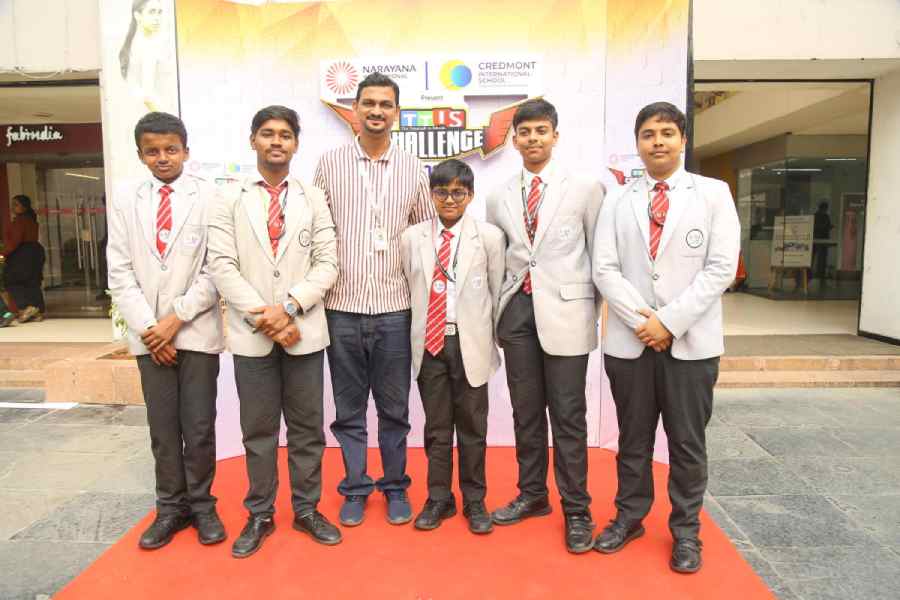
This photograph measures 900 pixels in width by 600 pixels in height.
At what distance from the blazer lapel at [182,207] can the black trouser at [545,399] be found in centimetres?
142

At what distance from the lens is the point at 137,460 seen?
3824 mm

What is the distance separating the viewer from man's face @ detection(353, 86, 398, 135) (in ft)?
8.79

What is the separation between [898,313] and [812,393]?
1.69 m

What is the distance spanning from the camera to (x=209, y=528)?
2.70 meters

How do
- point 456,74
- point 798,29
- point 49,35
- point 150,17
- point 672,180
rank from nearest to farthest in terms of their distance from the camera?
point 672,180, point 456,74, point 150,17, point 798,29, point 49,35

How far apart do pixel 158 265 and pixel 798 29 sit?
5796mm

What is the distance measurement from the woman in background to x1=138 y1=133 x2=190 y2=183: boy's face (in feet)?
23.7

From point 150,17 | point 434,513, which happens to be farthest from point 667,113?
point 150,17

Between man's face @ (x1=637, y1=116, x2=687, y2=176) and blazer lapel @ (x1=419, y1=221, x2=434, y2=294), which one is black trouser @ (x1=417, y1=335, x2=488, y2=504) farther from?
man's face @ (x1=637, y1=116, x2=687, y2=176)

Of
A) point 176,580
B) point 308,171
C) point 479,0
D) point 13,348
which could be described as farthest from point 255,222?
point 13,348

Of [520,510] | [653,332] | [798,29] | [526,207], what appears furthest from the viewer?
[798,29]

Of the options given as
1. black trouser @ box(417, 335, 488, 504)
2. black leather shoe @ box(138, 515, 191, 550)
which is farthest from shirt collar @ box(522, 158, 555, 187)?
black leather shoe @ box(138, 515, 191, 550)

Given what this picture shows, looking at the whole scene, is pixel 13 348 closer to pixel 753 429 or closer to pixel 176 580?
pixel 176 580

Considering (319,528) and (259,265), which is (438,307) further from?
(319,528)
